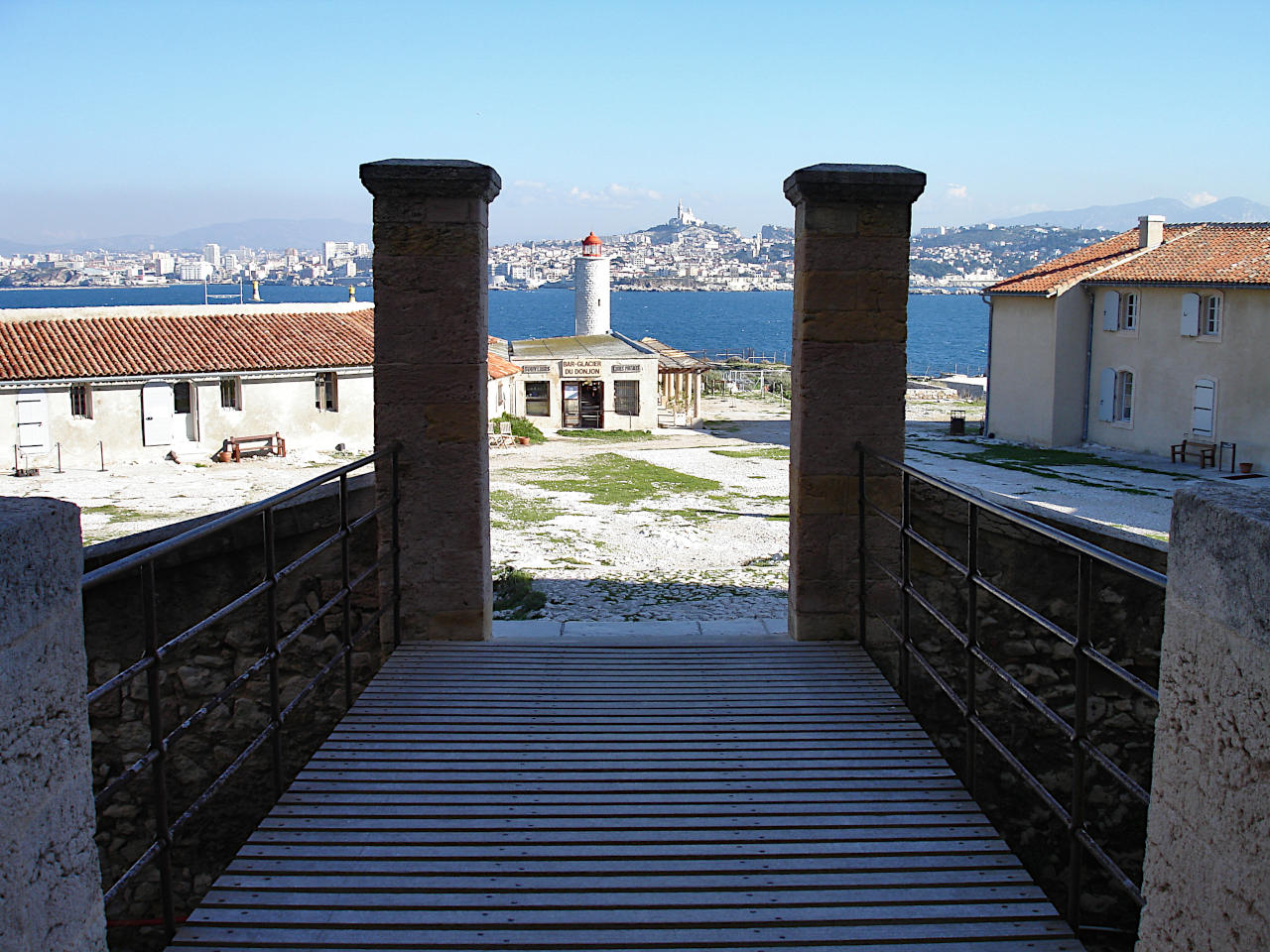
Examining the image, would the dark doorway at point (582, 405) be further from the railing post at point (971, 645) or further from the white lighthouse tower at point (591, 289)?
the railing post at point (971, 645)

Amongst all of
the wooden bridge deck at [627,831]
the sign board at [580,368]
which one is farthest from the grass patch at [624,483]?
the wooden bridge deck at [627,831]

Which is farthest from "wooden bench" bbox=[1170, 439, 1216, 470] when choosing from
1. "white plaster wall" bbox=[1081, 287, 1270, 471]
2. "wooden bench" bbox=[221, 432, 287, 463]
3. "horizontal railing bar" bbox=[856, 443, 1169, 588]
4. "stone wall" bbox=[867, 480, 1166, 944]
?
"horizontal railing bar" bbox=[856, 443, 1169, 588]

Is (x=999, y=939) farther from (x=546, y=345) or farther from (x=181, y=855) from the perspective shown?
(x=546, y=345)

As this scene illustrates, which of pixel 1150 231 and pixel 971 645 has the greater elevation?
pixel 1150 231

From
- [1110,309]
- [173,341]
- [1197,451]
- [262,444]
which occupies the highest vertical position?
[1110,309]

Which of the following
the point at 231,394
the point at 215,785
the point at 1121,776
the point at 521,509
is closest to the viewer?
the point at 1121,776

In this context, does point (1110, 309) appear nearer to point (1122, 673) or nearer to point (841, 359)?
point (841, 359)

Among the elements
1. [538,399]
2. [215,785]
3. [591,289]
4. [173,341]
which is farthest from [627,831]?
[591,289]

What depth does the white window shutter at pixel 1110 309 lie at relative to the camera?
29422 millimetres

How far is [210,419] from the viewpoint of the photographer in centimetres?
3064

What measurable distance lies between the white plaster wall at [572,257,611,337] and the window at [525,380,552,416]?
13.5 metres

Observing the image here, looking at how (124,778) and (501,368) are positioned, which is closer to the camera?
(124,778)

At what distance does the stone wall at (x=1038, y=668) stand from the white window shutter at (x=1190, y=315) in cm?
2340

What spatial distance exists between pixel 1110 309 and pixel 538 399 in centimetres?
1749
